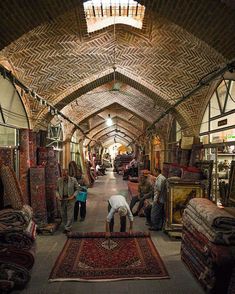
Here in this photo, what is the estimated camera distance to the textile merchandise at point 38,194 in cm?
777

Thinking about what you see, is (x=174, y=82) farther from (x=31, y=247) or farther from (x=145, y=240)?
(x=31, y=247)

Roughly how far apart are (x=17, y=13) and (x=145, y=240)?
5230 mm

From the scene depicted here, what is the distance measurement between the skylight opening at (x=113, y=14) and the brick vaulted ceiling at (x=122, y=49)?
0.59ft

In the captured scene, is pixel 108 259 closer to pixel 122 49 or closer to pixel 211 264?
pixel 211 264

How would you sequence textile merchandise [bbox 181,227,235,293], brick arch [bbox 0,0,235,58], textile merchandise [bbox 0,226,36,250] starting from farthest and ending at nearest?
textile merchandise [bbox 0,226,36,250]
brick arch [bbox 0,0,235,58]
textile merchandise [bbox 181,227,235,293]

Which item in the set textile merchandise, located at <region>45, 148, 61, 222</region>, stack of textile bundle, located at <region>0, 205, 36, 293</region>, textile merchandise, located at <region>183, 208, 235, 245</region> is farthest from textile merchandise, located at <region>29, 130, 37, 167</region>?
textile merchandise, located at <region>183, 208, 235, 245</region>

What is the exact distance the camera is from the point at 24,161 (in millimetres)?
8250

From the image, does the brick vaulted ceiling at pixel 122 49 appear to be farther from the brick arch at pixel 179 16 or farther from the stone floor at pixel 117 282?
the stone floor at pixel 117 282

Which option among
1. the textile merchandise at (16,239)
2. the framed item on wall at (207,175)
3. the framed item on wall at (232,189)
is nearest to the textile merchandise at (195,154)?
the framed item on wall at (207,175)

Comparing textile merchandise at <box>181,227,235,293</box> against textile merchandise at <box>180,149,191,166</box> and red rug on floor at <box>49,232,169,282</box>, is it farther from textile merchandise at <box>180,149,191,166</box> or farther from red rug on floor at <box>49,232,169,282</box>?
textile merchandise at <box>180,149,191,166</box>

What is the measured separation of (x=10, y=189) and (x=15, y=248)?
4.26 feet

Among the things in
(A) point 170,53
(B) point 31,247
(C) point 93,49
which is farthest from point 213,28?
(B) point 31,247

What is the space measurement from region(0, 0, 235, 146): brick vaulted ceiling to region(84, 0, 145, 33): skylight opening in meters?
0.18

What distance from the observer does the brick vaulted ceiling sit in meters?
4.77
